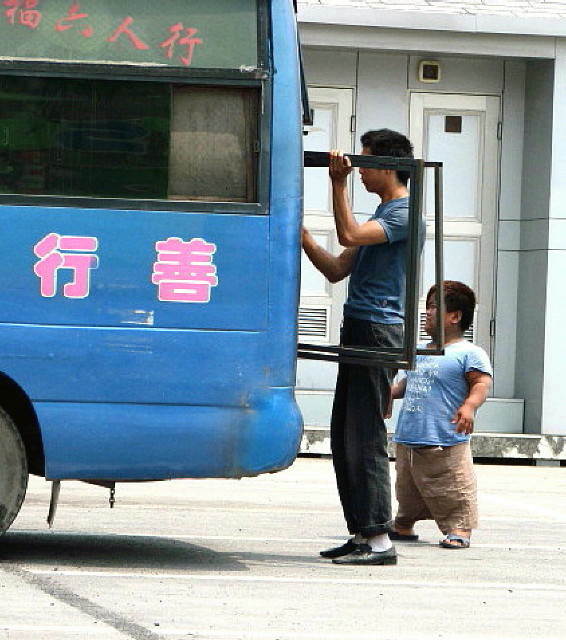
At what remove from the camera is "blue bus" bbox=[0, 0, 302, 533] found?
307 inches

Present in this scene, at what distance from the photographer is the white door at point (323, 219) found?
17797 mm

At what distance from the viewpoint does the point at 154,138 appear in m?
7.90

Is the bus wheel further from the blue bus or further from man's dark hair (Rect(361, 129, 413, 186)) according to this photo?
man's dark hair (Rect(361, 129, 413, 186))

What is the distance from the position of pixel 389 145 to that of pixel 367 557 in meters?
2.03

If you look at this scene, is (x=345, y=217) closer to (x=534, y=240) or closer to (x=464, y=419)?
(x=464, y=419)

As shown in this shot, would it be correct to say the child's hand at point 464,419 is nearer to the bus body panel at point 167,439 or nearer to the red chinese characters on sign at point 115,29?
the bus body panel at point 167,439

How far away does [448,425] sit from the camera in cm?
968

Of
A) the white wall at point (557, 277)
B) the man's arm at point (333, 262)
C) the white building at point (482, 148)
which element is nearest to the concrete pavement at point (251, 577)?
the man's arm at point (333, 262)

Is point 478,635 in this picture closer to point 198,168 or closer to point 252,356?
point 252,356

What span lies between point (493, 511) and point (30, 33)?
5.66m

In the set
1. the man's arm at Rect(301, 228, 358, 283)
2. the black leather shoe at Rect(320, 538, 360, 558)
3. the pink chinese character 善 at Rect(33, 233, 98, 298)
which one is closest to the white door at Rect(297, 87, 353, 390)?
the black leather shoe at Rect(320, 538, 360, 558)

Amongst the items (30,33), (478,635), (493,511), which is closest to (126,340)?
(30,33)

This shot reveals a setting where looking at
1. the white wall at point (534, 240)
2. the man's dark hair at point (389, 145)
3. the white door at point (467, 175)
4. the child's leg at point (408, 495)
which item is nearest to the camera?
the man's dark hair at point (389, 145)

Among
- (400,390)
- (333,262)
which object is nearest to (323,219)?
(400,390)
